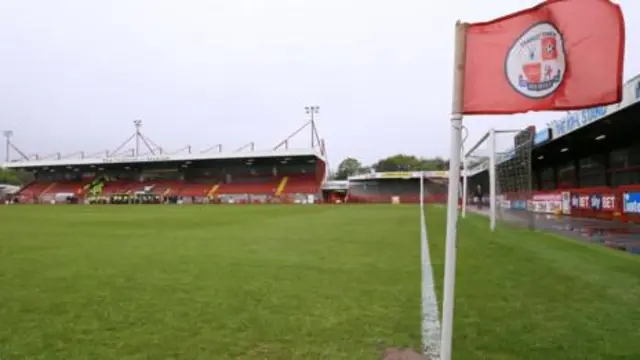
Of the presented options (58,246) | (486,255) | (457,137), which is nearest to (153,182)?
(58,246)

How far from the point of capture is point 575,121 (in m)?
25.5

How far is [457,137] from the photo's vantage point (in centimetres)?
335

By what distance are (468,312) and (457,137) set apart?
9.60ft

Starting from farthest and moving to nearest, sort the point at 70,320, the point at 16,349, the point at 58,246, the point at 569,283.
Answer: the point at 58,246, the point at 569,283, the point at 70,320, the point at 16,349

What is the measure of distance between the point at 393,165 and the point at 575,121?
102m

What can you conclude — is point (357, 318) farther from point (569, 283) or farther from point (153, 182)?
point (153, 182)

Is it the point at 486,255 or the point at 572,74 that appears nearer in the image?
the point at 572,74

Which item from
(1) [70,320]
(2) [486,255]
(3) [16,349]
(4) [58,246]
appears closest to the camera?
(3) [16,349]

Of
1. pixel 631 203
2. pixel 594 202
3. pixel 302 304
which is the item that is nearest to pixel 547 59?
pixel 302 304

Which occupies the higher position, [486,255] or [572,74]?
[572,74]

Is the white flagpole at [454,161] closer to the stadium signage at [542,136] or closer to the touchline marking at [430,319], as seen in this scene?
the touchline marking at [430,319]

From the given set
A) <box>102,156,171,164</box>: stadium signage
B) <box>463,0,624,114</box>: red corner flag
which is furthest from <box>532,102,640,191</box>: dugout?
<box>102,156,171,164</box>: stadium signage

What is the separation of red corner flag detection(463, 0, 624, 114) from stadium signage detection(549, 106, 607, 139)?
64.0ft

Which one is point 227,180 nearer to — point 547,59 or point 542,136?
point 542,136
